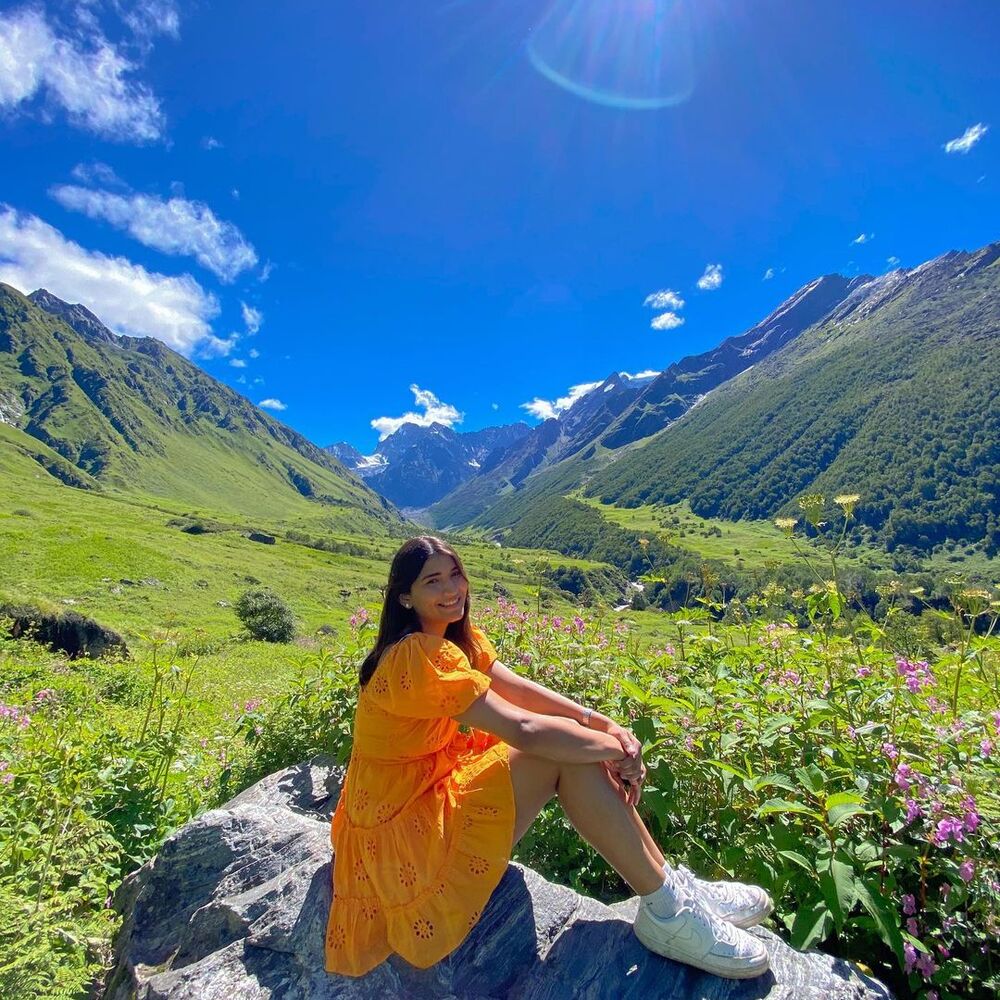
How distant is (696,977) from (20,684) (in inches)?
665

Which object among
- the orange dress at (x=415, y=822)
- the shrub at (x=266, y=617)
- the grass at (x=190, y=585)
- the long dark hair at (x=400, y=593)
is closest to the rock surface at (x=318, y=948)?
the orange dress at (x=415, y=822)

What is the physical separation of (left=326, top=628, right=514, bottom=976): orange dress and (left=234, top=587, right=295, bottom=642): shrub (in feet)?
126

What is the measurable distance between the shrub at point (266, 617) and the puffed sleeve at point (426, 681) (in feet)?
127

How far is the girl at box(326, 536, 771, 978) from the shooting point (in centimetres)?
334

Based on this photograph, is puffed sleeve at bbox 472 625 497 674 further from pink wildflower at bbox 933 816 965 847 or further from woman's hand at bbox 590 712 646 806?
pink wildflower at bbox 933 816 965 847

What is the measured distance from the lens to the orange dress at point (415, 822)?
338cm

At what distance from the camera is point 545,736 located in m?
3.61

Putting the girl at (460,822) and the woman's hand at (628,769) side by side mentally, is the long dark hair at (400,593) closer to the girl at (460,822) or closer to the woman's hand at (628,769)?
the girl at (460,822)

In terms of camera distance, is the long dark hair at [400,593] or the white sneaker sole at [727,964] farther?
the long dark hair at [400,593]

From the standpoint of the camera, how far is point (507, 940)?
3.63 m

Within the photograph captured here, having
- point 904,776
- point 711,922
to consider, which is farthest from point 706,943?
point 904,776

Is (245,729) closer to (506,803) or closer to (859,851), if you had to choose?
(506,803)

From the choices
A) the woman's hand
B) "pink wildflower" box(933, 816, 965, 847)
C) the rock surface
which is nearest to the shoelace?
the rock surface

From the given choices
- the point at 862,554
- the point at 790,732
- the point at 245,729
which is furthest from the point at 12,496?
the point at 862,554
